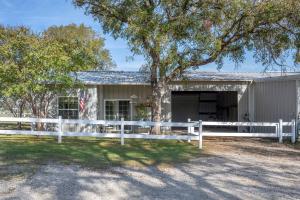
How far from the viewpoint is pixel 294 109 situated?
2045 cm

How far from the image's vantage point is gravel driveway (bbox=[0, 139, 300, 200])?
791 centimetres

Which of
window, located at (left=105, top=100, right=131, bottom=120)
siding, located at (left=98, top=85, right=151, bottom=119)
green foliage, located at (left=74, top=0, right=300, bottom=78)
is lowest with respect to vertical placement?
window, located at (left=105, top=100, right=131, bottom=120)

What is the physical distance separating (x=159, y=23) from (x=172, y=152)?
5397mm

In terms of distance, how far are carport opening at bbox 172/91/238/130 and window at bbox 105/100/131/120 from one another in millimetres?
8242

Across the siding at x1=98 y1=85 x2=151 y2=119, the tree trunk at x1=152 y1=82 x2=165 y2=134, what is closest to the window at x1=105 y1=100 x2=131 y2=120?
the siding at x1=98 y1=85 x2=151 y2=119

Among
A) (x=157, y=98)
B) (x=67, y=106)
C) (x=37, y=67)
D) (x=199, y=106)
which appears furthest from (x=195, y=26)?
(x=199, y=106)

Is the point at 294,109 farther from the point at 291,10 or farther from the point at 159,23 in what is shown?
the point at 159,23

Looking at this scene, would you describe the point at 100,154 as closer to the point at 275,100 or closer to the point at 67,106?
the point at 67,106

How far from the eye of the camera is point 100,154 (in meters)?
13.5

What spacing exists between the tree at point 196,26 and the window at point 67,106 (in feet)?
18.7

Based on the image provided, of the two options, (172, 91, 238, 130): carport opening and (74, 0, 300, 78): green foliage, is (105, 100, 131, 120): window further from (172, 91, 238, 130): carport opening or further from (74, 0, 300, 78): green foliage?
(172, 91, 238, 130): carport opening

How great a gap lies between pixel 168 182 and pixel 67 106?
15536 mm

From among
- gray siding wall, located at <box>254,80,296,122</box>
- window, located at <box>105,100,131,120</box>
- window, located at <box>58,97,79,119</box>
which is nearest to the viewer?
gray siding wall, located at <box>254,80,296,122</box>

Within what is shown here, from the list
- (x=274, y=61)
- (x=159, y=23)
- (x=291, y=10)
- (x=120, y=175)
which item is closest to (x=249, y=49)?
(x=274, y=61)
